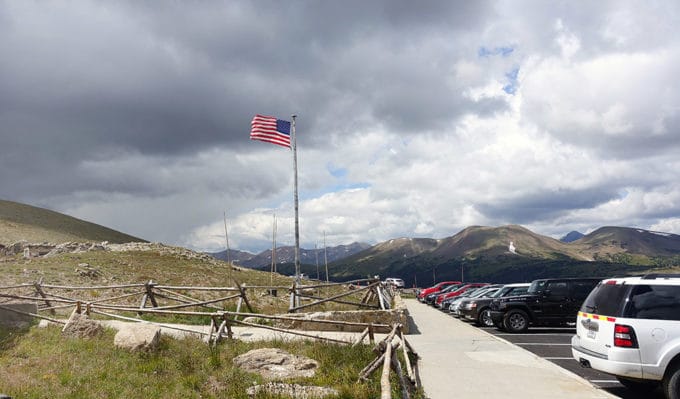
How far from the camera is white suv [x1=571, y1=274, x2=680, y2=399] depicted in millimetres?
7000

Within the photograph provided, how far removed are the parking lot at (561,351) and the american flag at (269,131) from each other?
12.1 meters

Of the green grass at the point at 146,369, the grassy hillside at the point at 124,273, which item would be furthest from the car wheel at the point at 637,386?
the grassy hillside at the point at 124,273

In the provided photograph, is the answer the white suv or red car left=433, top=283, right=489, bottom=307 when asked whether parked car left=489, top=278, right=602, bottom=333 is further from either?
red car left=433, top=283, right=489, bottom=307

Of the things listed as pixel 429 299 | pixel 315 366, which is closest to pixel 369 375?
pixel 315 366

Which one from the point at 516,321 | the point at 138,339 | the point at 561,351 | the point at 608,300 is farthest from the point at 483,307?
the point at 138,339

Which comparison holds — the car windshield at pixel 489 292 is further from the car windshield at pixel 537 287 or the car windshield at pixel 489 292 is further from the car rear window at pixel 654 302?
the car rear window at pixel 654 302

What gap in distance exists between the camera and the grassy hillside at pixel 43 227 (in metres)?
62.5

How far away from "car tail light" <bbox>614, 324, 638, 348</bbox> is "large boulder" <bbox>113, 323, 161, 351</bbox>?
838cm

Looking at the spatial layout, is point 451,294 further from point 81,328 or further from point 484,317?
point 81,328

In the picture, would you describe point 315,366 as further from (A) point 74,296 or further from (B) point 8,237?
(B) point 8,237

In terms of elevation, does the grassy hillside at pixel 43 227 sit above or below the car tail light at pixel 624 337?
above

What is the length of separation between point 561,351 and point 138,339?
34.4 ft

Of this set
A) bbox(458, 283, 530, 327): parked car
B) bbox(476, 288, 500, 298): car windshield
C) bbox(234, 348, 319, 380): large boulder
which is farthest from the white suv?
bbox(476, 288, 500, 298): car windshield

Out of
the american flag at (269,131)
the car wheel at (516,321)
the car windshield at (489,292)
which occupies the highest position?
the american flag at (269,131)
